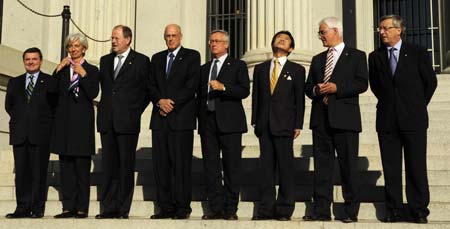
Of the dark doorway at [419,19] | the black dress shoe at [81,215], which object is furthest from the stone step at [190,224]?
the dark doorway at [419,19]

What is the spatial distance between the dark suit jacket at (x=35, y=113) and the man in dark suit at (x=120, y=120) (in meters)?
0.64

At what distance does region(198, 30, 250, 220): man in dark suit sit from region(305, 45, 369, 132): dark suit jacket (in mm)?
751

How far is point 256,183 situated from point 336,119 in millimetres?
1722

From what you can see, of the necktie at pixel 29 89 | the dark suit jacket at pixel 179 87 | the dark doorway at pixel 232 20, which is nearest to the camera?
the dark suit jacket at pixel 179 87

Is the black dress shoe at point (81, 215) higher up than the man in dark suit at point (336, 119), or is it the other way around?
the man in dark suit at point (336, 119)

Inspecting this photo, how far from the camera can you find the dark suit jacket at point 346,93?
18.8 feet

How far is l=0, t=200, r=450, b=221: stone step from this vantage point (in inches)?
234

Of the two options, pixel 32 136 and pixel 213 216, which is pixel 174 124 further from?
pixel 32 136

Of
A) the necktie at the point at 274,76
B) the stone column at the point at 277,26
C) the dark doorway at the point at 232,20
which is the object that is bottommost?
the necktie at the point at 274,76

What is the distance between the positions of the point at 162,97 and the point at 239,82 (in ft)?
2.57

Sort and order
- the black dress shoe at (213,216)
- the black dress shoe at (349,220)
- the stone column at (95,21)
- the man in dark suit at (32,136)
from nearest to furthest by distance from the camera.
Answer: the black dress shoe at (349,220)
the black dress shoe at (213,216)
the man in dark suit at (32,136)
the stone column at (95,21)

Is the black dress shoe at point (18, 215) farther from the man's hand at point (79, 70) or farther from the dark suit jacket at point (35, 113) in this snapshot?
the man's hand at point (79, 70)

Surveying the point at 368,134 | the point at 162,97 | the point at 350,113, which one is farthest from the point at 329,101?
the point at 368,134

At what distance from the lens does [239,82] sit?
247 inches
